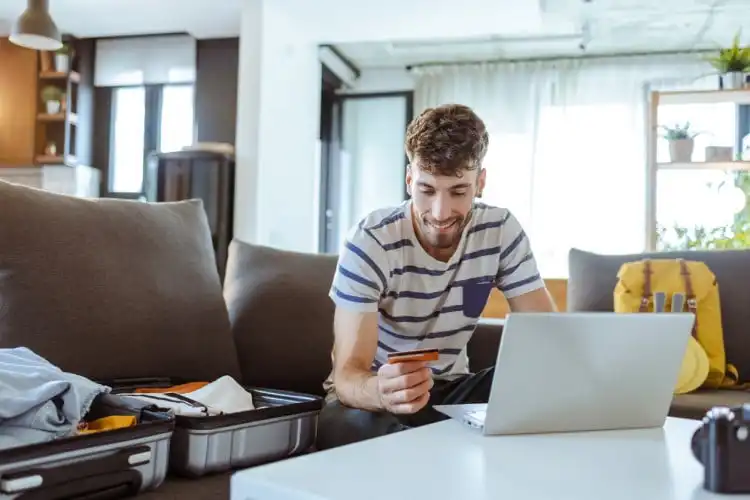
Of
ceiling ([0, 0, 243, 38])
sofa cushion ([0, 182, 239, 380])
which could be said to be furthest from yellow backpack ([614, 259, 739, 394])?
ceiling ([0, 0, 243, 38])

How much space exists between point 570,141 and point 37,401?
546 cm

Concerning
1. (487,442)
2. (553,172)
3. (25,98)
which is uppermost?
(25,98)

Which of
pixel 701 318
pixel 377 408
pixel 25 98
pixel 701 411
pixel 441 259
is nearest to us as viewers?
pixel 377 408

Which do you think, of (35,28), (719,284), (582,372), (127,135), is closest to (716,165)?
(719,284)

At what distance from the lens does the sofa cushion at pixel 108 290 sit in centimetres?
139

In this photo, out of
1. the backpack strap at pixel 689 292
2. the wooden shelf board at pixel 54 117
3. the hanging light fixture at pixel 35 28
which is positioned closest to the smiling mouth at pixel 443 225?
the backpack strap at pixel 689 292

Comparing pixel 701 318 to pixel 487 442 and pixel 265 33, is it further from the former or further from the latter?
pixel 265 33

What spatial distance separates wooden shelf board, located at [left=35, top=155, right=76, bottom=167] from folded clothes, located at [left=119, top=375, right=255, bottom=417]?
4.94 meters

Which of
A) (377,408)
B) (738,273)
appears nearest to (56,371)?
(377,408)

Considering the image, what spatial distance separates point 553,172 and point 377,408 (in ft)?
16.5

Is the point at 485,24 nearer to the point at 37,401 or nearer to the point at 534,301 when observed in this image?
the point at 534,301

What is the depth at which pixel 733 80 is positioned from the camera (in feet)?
12.0

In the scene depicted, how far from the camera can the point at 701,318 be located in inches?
87.3

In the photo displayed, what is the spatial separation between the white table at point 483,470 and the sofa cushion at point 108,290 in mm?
745
